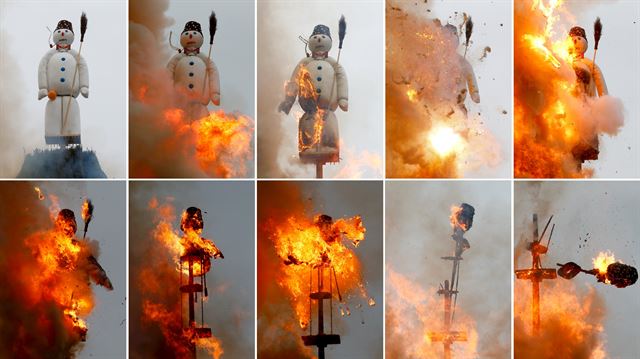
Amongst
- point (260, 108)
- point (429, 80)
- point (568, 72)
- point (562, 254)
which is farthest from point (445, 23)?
point (562, 254)

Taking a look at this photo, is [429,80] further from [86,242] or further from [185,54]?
[86,242]

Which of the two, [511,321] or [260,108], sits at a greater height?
[260,108]

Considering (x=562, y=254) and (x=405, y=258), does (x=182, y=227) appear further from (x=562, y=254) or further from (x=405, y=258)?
(x=562, y=254)

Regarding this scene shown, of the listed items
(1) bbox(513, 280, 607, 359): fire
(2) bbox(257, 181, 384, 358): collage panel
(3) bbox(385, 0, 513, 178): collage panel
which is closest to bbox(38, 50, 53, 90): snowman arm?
(2) bbox(257, 181, 384, 358): collage panel

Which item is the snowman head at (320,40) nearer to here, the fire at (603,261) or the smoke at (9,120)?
the smoke at (9,120)

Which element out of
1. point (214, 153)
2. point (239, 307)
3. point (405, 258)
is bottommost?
point (239, 307)

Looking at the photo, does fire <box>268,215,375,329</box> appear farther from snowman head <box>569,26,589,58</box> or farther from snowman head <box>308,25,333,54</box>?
snowman head <box>569,26,589,58</box>
